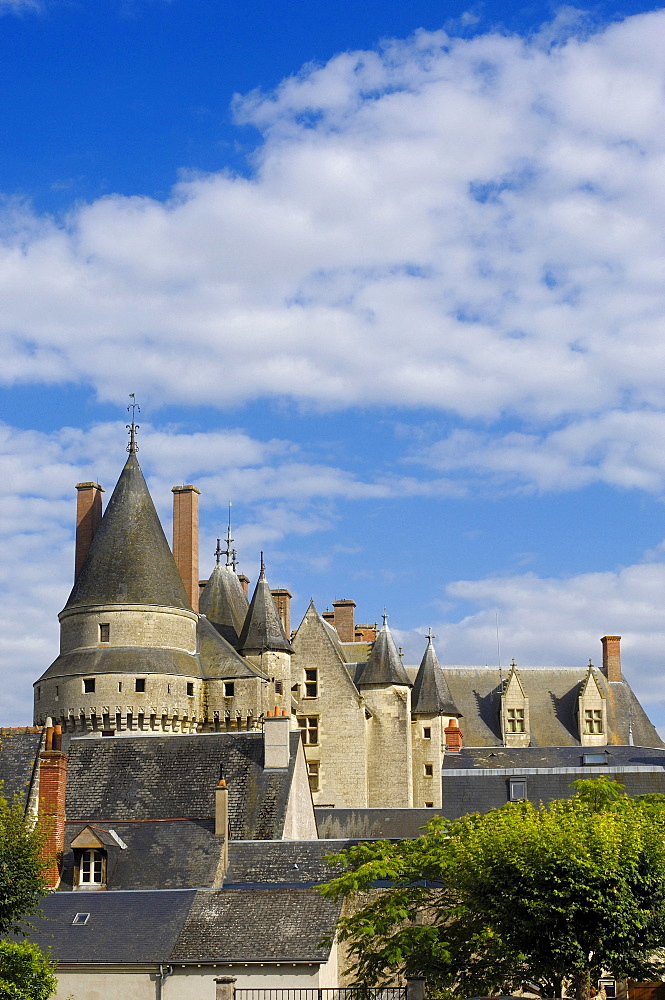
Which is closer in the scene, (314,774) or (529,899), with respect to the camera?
(529,899)

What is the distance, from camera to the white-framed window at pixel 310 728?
51.3 meters

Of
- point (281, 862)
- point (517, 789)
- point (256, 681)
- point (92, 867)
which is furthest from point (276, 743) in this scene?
point (256, 681)

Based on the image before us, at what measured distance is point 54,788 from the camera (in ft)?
108

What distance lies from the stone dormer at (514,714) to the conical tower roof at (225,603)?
11959 mm

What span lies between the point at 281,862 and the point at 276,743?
13.1ft

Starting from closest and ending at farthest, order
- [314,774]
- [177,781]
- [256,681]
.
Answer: [177,781] → [256,681] → [314,774]

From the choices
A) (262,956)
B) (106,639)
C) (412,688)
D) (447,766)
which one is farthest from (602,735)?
(262,956)

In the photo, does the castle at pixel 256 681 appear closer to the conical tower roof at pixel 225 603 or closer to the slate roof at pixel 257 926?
the conical tower roof at pixel 225 603

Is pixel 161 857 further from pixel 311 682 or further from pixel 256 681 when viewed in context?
pixel 311 682

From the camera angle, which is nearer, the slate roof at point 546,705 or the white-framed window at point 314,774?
the white-framed window at point 314,774

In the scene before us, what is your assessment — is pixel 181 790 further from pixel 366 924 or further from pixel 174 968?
pixel 366 924

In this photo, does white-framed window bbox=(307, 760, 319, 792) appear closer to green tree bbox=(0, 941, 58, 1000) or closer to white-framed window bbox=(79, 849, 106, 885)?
white-framed window bbox=(79, 849, 106, 885)

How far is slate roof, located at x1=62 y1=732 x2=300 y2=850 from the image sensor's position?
33844 mm

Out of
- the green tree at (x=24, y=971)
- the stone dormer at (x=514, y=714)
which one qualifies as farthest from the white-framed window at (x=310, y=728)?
the green tree at (x=24, y=971)
